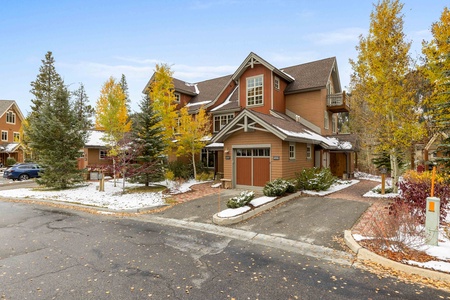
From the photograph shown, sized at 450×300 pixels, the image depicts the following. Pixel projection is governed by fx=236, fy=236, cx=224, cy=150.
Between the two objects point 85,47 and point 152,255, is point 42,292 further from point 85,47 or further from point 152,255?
point 85,47

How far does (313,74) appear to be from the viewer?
72.9ft

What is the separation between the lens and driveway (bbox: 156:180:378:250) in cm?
778

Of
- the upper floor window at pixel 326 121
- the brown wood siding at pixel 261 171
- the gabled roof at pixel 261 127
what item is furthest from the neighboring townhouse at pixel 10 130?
the upper floor window at pixel 326 121

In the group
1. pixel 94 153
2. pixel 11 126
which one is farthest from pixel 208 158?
pixel 11 126

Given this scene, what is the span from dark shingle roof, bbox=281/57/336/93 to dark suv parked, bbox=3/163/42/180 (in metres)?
27.8

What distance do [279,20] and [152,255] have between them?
63.3 feet

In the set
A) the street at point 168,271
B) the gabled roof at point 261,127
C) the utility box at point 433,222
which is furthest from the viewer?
the gabled roof at point 261,127

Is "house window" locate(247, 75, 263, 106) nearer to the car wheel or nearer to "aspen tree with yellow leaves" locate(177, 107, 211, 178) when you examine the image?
"aspen tree with yellow leaves" locate(177, 107, 211, 178)

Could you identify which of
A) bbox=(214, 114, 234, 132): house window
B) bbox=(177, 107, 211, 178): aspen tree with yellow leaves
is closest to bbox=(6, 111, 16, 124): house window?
bbox=(177, 107, 211, 178): aspen tree with yellow leaves

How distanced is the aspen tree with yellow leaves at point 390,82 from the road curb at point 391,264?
31.9 ft

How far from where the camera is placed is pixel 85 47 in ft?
76.2

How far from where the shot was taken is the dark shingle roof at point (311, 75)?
68.4 ft

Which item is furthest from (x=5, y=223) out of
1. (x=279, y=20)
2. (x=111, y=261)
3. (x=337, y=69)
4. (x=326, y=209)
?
(x=337, y=69)

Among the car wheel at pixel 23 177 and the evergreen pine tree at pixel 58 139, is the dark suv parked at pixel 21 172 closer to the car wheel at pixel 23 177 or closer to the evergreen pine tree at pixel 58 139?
the car wheel at pixel 23 177
